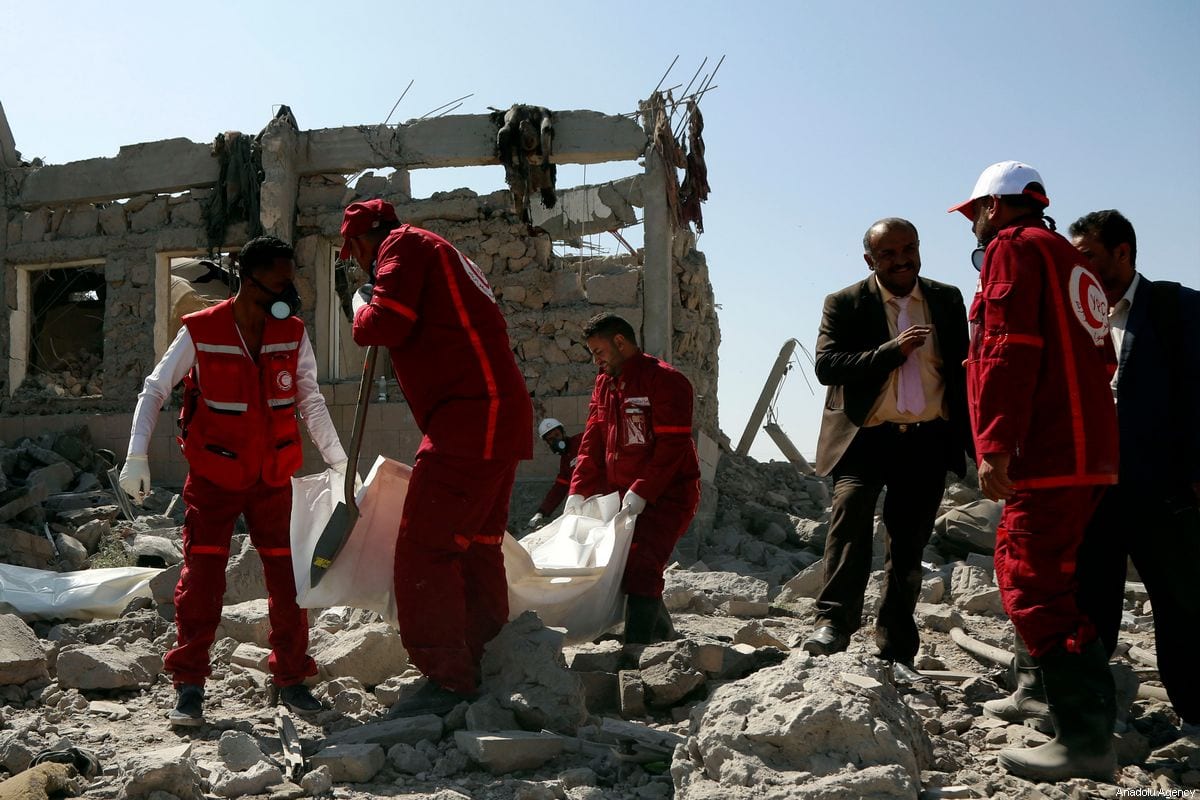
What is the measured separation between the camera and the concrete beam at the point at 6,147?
10977 mm

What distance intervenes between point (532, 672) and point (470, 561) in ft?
2.07

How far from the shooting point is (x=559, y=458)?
30.5 feet

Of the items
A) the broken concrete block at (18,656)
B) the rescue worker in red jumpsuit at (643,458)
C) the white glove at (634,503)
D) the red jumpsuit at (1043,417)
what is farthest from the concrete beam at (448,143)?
the red jumpsuit at (1043,417)

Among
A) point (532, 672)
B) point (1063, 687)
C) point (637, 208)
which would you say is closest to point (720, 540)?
point (637, 208)

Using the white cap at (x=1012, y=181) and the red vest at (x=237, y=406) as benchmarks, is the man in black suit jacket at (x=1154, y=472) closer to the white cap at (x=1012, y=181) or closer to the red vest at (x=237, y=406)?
the white cap at (x=1012, y=181)

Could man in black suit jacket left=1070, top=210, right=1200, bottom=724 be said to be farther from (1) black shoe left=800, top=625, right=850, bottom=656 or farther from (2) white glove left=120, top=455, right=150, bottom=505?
(2) white glove left=120, top=455, right=150, bottom=505

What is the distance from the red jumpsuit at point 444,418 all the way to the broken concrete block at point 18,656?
5.63ft

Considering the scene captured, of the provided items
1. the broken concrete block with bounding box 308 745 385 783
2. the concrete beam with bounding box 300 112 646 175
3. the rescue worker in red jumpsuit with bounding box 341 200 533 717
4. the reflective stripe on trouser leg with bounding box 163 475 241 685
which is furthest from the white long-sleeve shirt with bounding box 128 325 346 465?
the concrete beam with bounding box 300 112 646 175

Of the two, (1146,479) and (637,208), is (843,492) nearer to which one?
(1146,479)

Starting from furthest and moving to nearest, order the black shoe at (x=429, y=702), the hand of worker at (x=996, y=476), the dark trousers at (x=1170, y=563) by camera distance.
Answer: the black shoe at (x=429, y=702)
the dark trousers at (x=1170, y=563)
the hand of worker at (x=996, y=476)

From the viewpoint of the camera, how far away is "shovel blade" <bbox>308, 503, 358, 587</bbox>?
3994mm

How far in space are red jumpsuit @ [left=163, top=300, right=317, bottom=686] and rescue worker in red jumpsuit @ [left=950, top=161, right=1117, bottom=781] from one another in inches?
101

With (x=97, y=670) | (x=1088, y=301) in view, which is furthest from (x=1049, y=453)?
(x=97, y=670)

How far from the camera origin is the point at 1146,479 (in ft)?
11.5
